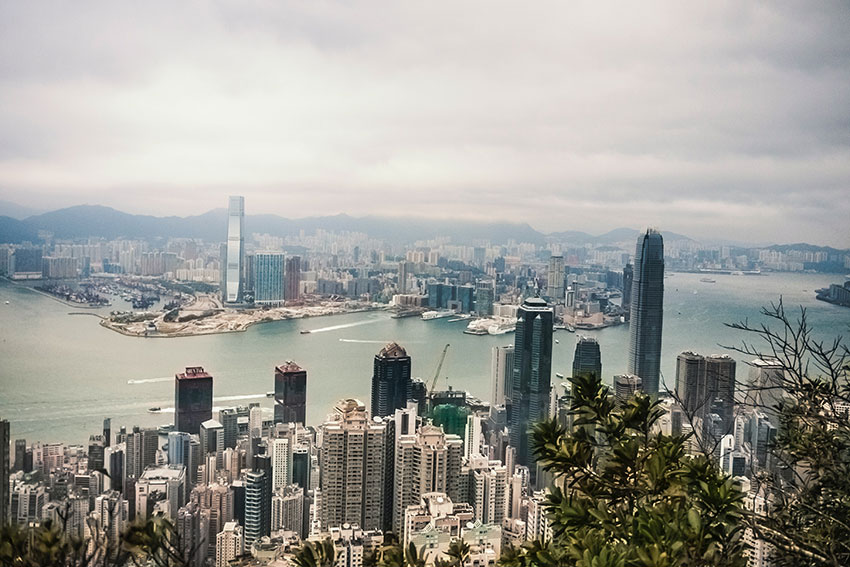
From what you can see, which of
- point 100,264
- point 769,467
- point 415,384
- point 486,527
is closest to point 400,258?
point 415,384

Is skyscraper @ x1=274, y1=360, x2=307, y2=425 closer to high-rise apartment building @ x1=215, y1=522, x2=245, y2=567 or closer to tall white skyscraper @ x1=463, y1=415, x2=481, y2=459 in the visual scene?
tall white skyscraper @ x1=463, y1=415, x2=481, y2=459

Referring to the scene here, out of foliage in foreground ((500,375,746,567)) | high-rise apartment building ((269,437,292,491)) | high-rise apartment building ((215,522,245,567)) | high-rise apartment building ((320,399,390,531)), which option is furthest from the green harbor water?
foliage in foreground ((500,375,746,567))

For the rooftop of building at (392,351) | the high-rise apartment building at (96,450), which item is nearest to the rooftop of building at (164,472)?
the high-rise apartment building at (96,450)

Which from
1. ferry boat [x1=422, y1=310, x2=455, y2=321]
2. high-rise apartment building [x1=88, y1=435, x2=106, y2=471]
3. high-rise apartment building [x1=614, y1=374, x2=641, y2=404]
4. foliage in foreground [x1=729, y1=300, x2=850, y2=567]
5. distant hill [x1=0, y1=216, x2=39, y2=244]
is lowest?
high-rise apartment building [x1=88, y1=435, x2=106, y2=471]

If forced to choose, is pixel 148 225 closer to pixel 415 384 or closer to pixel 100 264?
pixel 100 264

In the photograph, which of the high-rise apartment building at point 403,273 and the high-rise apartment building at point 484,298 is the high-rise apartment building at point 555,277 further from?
the high-rise apartment building at point 403,273

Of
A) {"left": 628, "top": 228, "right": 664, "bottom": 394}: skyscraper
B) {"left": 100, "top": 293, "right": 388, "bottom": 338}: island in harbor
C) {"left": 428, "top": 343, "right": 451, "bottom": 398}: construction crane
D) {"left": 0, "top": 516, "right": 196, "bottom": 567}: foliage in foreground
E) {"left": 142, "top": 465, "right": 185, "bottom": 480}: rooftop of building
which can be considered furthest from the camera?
{"left": 428, "top": 343, "right": 451, "bottom": 398}: construction crane
